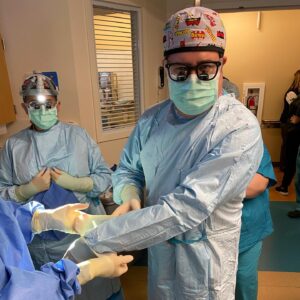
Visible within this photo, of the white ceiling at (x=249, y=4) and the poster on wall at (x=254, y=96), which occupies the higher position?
the white ceiling at (x=249, y=4)

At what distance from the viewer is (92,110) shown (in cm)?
215

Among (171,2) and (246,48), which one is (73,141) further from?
(246,48)

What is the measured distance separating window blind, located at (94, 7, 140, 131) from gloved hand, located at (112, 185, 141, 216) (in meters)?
1.35

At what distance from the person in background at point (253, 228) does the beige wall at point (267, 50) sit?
3192mm

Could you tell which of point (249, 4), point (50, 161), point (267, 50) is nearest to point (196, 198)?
point (50, 161)

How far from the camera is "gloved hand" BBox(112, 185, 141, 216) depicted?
961 millimetres

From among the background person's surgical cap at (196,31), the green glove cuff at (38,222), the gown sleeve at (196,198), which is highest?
the background person's surgical cap at (196,31)

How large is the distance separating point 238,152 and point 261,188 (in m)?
0.45

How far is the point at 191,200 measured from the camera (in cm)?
75

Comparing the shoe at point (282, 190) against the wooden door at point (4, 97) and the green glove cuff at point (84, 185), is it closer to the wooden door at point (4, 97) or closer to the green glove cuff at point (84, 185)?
the green glove cuff at point (84, 185)

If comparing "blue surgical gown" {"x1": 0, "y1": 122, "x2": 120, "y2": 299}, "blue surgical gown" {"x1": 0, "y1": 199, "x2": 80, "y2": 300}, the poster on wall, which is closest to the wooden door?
"blue surgical gown" {"x1": 0, "y1": 122, "x2": 120, "y2": 299}

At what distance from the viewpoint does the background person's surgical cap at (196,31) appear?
0.82 metres

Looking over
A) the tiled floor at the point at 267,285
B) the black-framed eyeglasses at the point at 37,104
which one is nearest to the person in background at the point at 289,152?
the tiled floor at the point at 267,285

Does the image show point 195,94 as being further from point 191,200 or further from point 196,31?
point 191,200
